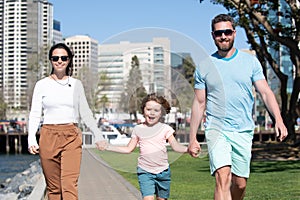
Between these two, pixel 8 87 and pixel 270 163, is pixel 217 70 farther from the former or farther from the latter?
pixel 8 87

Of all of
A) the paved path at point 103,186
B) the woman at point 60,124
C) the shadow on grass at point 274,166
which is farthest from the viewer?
the shadow on grass at point 274,166

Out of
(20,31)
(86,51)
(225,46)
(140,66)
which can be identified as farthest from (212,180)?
(20,31)

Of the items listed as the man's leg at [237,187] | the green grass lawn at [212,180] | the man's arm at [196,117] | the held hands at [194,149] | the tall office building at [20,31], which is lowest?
the green grass lawn at [212,180]

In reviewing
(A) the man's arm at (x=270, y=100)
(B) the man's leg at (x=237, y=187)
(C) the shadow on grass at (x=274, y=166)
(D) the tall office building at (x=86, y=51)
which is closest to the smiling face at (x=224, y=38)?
(A) the man's arm at (x=270, y=100)

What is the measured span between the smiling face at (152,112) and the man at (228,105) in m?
0.39

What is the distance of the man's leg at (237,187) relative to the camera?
23.0 ft

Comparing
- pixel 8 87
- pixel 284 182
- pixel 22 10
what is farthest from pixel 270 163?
pixel 22 10

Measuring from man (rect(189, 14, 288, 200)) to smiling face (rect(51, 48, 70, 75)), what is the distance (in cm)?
151

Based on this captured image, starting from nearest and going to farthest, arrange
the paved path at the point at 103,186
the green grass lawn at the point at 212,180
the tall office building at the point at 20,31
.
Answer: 1. the green grass lawn at the point at 212,180
2. the paved path at the point at 103,186
3. the tall office building at the point at 20,31

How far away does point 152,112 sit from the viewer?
23.2 ft

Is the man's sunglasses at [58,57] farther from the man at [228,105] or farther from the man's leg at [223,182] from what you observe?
the man's leg at [223,182]

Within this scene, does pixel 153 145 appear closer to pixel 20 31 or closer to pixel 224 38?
pixel 224 38

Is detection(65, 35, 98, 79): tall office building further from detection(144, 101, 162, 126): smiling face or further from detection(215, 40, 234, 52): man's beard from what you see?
detection(215, 40, 234, 52): man's beard

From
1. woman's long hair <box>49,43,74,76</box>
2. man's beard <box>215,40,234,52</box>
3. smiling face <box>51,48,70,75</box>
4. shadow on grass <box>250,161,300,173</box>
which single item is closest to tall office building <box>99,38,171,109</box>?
woman's long hair <box>49,43,74,76</box>
